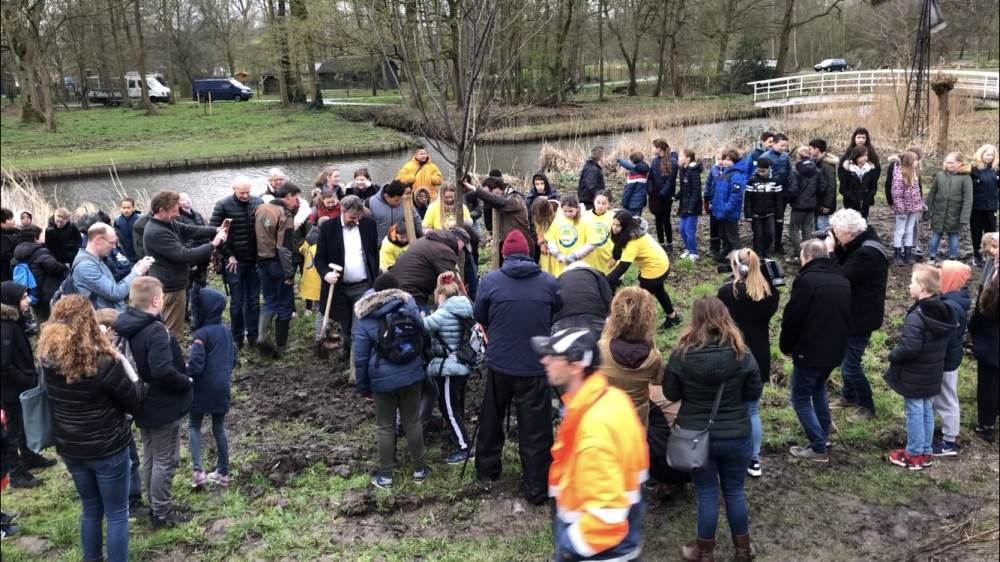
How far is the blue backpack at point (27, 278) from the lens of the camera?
780 centimetres

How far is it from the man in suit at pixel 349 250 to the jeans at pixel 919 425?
475 centimetres

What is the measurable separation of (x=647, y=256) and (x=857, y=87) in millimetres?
23898

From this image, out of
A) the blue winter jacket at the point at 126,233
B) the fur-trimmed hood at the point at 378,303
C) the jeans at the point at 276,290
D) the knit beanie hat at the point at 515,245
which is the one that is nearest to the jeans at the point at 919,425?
the knit beanie hat at the point at 515,245

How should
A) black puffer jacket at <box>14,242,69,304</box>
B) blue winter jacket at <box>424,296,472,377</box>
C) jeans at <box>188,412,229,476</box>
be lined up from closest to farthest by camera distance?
1. jeans at <box>188,412,229,476</box>
2. blue winter jacket at <box>424,296,472,377</box>
3. black puffer jacket at <box>14,242,69,304</box>

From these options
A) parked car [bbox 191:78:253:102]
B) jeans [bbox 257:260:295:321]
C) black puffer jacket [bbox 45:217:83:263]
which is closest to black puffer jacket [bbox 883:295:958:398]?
jeans [bbox 257:260:295:321]

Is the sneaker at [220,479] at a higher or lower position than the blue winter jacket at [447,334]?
lower

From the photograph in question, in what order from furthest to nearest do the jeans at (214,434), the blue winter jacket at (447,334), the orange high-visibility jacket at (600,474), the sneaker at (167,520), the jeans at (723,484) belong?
the blue winter jacket at (447,334), the jeans at (214,434), the sneaker at (167,520), the jeans at (723,484), the orange high-visibility jacket at (600,474)

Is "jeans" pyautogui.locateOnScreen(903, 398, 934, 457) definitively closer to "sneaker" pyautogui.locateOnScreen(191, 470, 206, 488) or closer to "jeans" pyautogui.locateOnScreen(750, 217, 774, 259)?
"jeans" pyautogui.locateOnScreen(750, 217, 774, 259)

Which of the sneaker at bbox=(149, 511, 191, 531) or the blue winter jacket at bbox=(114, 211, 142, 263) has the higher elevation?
the blue winter jacket at bbox=(114, 211, 142, 263)

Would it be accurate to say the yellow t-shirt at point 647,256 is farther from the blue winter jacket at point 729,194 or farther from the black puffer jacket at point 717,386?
the black puffer jacket at point 717,386

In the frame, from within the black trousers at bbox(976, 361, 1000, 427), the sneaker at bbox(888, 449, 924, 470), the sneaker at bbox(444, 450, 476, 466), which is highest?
A: the black trousers at bbox(976, 361, 1000, 427)

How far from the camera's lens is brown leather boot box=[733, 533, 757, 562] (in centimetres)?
427

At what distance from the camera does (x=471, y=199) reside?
30.7 ft

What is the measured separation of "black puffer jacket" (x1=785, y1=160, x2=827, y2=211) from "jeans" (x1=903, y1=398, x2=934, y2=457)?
4.59 meters
